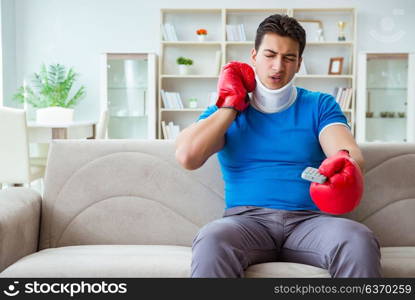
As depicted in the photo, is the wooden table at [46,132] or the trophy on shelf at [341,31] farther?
the trophy on shelf at [341,31]

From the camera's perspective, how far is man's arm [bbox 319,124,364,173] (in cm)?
165

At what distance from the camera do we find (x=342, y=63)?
5594 millimetres

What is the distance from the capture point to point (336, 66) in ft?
18.3

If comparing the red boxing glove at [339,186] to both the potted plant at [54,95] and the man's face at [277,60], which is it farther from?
the potted plant at [54,95]

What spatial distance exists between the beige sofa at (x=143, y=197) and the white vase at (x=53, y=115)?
2510mm

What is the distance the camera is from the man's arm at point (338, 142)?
165 cm

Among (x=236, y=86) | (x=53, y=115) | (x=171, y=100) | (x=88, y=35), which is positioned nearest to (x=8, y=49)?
(x=88, y=35)

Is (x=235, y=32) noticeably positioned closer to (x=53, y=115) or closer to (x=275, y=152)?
(x=53, y=115)

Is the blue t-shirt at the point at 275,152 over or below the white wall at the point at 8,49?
below

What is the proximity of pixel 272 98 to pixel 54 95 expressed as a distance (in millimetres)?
3734

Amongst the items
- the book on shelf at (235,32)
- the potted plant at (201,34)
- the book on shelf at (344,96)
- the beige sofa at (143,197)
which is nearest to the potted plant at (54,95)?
the potted plant at (201,34)

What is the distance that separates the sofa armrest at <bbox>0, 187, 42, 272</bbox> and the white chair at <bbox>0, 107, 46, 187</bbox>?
1.51 meters

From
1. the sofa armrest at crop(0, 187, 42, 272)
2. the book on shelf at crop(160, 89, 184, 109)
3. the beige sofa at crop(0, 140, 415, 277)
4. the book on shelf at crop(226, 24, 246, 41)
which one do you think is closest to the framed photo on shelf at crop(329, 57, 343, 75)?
the book on shelf at crop(226, 24, 246, 41)

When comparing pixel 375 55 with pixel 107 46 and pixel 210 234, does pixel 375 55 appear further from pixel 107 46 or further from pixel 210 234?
pixel 210 234
